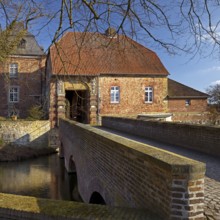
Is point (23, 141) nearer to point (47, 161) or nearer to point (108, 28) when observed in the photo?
point (47, 161)

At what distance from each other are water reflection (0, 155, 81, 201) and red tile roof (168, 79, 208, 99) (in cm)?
1310

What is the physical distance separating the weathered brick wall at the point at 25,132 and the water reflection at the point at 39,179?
3.04 metres

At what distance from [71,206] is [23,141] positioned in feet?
60.1

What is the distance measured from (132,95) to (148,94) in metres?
1.55

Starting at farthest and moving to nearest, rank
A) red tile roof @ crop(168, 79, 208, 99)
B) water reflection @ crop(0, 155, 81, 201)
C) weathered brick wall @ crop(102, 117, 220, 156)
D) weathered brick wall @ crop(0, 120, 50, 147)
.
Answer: red tile roof @ crop(168, 79, 208, 99)
weathered brick wall @ crop(0, 120, 50, 147)
water reflection @ crop(0, 155, 81, 201)
weathered brick wall @ crop(102, 117, 220, 156)

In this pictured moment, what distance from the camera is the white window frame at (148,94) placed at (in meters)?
23.9

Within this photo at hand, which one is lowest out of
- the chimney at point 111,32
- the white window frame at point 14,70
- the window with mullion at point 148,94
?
the window with mullion at point 148,94

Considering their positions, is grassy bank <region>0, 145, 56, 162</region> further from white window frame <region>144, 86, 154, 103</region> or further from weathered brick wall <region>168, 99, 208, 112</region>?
weathered brick wall <region>168, 99, 208, 112</region>

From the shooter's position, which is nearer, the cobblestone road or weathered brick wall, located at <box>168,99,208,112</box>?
the cobblestone road

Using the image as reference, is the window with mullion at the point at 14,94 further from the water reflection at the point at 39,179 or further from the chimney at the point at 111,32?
the chimney at the point at 111,32

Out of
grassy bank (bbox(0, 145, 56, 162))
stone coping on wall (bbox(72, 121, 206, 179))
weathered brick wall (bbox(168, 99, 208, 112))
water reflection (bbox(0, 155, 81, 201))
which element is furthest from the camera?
weathered brick wall (bbox(168, 99, 208, 112))

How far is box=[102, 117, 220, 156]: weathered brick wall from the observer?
281 inches

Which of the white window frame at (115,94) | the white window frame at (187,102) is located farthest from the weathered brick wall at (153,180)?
the white window frame at (187,102)

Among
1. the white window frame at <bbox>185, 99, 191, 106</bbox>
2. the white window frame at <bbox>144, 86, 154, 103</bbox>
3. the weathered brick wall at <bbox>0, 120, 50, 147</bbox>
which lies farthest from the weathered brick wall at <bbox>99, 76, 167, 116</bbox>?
the weathered brick wall at <bbox>0, 120, 50, 147</bbox>
